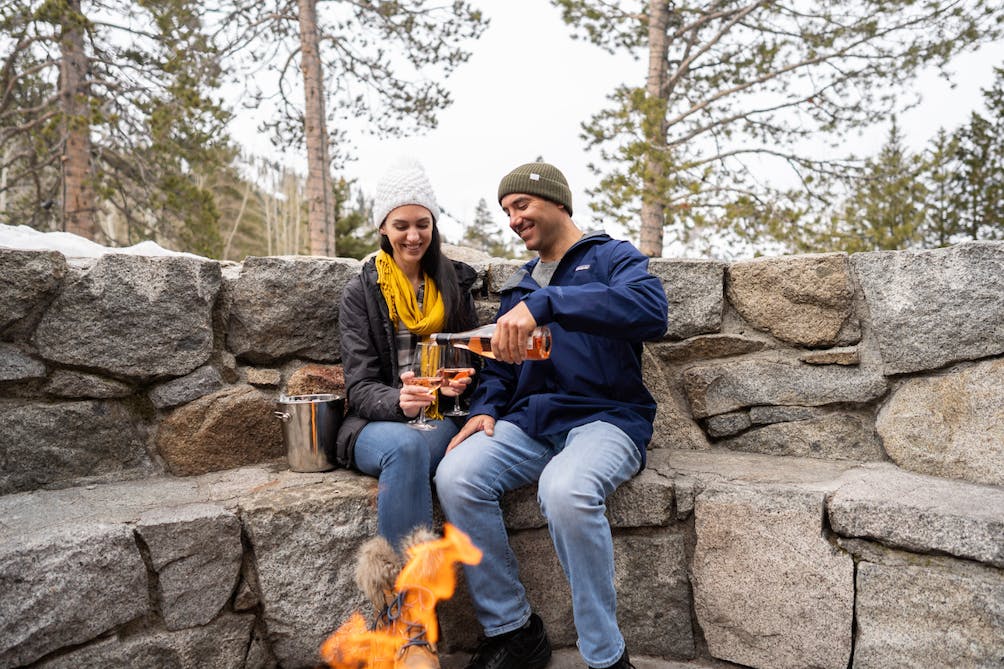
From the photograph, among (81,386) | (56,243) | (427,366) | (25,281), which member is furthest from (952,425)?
(56,243)

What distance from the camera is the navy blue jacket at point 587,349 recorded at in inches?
79.4

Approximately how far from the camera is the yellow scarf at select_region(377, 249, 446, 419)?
98.4 inches

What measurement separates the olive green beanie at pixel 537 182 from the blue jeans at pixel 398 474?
974 mm

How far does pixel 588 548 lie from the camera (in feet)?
6.34

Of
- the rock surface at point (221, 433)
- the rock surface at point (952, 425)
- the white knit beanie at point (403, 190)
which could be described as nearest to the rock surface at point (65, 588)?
the rock surface at point (221, 433)

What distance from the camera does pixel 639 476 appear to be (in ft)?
7.66

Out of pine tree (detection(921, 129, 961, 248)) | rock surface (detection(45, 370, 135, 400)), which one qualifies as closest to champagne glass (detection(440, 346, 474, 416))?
rock surface (detection(45, 370, 135, 400))

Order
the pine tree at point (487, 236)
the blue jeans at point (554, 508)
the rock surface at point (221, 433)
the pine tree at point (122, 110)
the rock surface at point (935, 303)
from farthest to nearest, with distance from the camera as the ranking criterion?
the pine tree at point (487, 236)
the pine tree at point (122, 110)
the rock surface at point (221, 433)
the rock surface at point (935, 303)
the blue jeans at point (554, 508)

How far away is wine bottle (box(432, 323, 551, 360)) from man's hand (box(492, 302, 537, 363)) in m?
0.05

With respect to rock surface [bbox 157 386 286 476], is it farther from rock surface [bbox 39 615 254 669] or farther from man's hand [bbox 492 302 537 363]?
man's hand [bbox 492 302 537 363]

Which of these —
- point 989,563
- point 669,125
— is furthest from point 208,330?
point 669,125

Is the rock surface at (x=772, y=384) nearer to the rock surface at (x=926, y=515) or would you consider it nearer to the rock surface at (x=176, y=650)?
the rock surface at (x=926, y=515)

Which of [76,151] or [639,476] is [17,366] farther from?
[76,151]

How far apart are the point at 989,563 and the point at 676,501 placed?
899 millimetres
